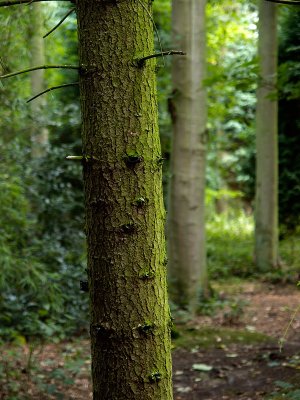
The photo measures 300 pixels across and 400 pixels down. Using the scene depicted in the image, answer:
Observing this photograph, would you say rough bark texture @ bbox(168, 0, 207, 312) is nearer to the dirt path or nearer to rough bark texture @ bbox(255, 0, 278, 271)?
the dirt path

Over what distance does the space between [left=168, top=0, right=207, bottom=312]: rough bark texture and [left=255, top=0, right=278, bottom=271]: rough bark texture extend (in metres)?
3.06

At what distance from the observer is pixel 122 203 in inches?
85.5

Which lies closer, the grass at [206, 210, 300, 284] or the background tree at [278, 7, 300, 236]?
the grass at [206, 210, 300, 284]

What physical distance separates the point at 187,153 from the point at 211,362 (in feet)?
11.3

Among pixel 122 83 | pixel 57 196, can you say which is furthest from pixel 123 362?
pixel 57 196

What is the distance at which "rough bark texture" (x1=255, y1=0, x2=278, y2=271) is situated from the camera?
430 inches

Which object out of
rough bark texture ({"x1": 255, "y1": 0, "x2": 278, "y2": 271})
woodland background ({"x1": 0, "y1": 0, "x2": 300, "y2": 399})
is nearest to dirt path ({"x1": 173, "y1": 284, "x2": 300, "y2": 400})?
woodland background ({"x1": 0, "y1": 0, "x2": 300, "y2": 399})

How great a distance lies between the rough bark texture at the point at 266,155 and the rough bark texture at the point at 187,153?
10.1 feet

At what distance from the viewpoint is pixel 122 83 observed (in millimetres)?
2182

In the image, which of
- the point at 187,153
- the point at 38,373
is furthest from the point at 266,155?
the point at 38,373

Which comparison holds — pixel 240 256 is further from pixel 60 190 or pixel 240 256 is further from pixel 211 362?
pixel 211 362

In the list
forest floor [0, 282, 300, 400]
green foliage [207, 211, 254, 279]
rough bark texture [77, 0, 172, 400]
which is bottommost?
forest floor [0, 282, 300, 400]

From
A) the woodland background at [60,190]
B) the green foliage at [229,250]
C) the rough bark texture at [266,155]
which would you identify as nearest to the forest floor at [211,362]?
the woodland background at [60,190]

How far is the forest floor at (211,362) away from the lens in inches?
183
